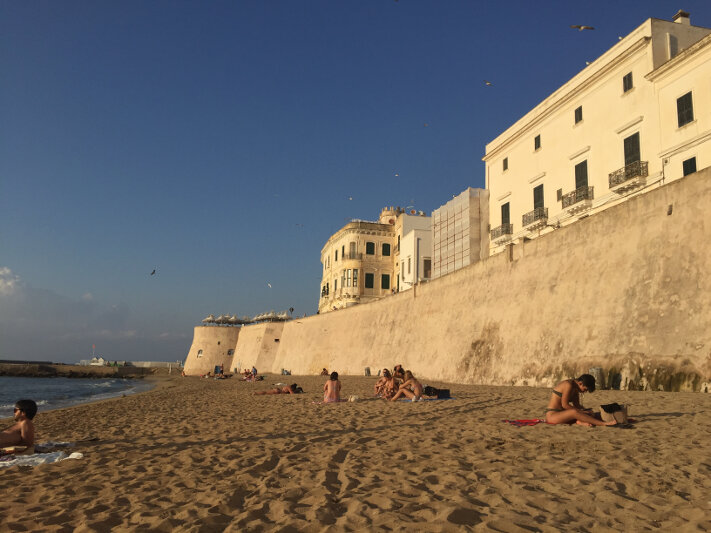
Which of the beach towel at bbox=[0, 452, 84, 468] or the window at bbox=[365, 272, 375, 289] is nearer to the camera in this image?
the beach towel at bbox=[0, 452, 84, 468]

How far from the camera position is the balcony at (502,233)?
1117 inches

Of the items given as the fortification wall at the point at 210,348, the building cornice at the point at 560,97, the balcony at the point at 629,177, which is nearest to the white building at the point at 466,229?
the building cornice at the point at 560,97

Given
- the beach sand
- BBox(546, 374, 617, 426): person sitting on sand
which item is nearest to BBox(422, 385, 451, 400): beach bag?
the beach sand

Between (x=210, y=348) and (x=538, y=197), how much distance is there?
40645mm

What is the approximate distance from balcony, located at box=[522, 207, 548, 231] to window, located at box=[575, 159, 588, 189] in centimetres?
231

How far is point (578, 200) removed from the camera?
22906 millimetres

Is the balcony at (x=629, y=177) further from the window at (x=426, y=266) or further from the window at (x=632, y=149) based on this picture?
the window at (x=426, y=266)

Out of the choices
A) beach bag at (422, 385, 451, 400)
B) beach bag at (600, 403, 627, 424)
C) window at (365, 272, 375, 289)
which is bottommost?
beach bag at (422, 385, 451, 400)

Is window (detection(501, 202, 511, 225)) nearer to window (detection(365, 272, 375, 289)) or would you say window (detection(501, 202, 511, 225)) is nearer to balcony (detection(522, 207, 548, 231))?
balcony (detection(522, 207, 548, 231))

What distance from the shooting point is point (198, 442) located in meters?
7.31

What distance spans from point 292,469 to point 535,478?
7.95 feet

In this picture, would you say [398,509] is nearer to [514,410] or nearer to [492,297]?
[514,410]

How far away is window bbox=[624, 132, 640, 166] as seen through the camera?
806 inches

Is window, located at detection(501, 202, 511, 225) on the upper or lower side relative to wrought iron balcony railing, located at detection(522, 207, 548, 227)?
upper
